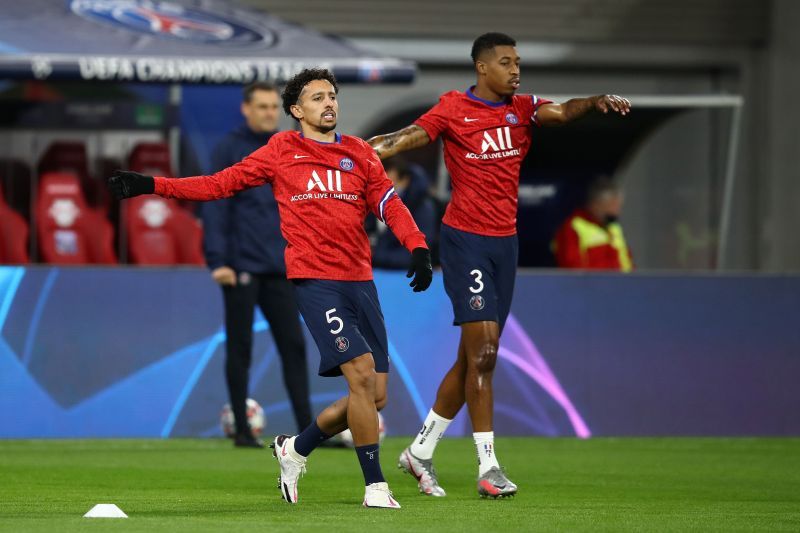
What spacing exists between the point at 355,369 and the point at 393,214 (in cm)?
72

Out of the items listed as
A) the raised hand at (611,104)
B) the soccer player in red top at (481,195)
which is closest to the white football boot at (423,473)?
the soccer player in red top at (481,195)

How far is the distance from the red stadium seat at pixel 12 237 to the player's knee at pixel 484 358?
5607mm

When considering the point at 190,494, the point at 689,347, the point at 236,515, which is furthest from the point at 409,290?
the point at 236,515

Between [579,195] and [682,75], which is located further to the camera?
[682,75]

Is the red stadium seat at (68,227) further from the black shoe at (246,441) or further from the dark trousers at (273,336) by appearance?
the black shoe at (246,441)

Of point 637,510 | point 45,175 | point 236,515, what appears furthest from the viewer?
point 45,175

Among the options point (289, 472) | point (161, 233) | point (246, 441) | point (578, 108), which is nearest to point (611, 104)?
point (578, 108)

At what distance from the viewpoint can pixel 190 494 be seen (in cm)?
805

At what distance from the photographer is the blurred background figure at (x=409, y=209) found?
40.1 feet

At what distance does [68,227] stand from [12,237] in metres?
0.50

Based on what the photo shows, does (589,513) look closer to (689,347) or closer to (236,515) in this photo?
(236,515)

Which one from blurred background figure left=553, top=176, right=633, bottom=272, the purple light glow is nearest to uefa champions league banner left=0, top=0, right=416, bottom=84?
blurred background figure left=553, top=176, right=633, bottom=272

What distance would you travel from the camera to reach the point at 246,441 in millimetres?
10945

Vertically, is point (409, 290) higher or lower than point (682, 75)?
lower
